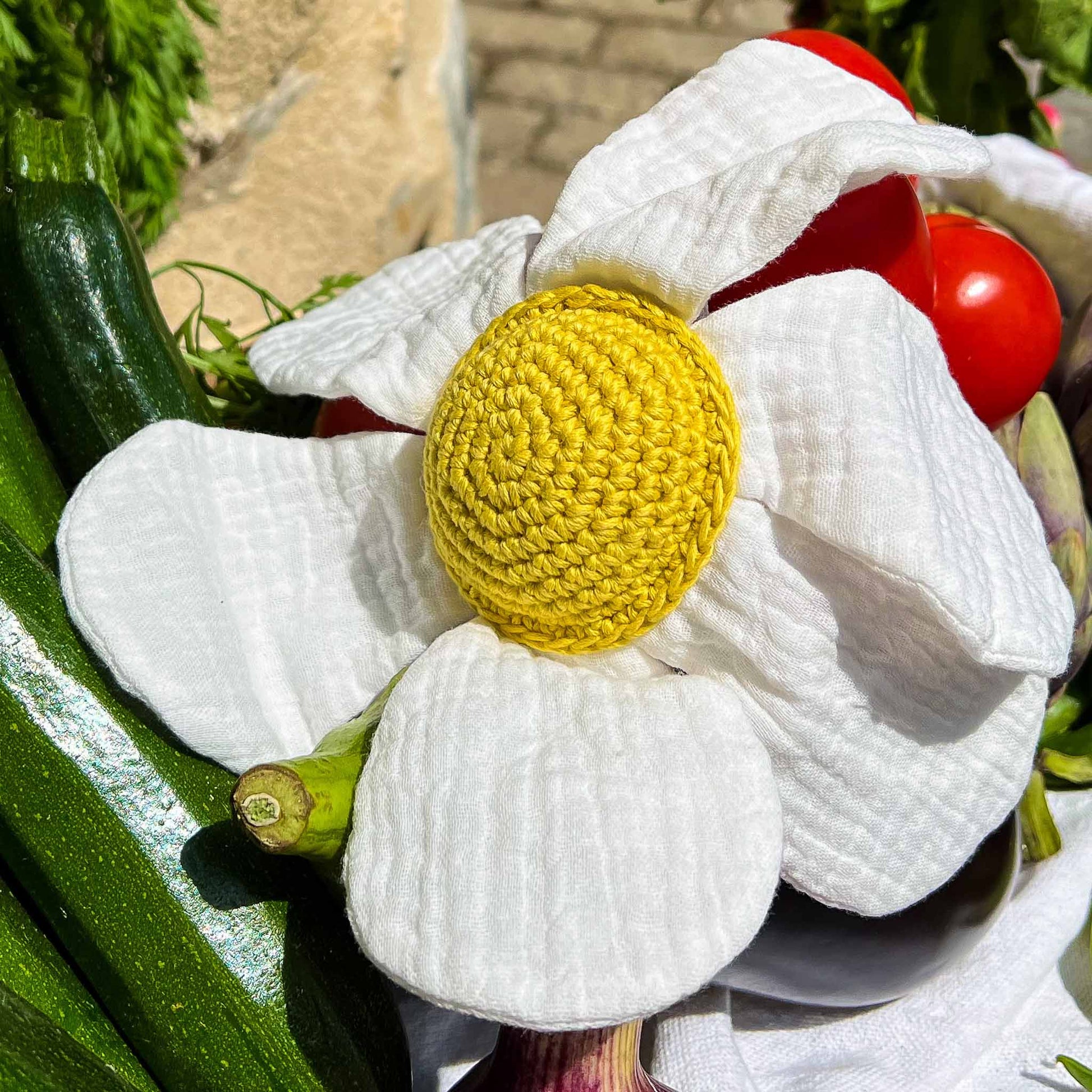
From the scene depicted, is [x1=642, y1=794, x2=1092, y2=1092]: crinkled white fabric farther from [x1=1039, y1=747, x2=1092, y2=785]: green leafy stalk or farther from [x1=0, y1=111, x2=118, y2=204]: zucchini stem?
[x1=0, y1=111, x2=118, y2=204]: zucchini stem

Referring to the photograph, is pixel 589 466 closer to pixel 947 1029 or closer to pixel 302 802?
pixel 302 802

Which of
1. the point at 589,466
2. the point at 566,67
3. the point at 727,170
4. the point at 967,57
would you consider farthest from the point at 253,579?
the point at 566,67

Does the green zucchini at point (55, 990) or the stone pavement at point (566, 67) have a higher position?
the green zucchini at point (55, 990)

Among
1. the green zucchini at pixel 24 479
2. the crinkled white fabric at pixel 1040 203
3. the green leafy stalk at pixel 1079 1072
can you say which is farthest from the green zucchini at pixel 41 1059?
the crinkled white fabric at pixel 1040 203

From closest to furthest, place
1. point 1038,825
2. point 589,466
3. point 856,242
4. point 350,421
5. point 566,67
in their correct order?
point 589,466
point 856,242
point 350,421
point 1038,825
point 566,67

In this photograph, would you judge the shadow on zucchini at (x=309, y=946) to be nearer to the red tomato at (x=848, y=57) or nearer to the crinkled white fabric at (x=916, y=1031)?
the crinkled white fabric at (x=916, y=1031)

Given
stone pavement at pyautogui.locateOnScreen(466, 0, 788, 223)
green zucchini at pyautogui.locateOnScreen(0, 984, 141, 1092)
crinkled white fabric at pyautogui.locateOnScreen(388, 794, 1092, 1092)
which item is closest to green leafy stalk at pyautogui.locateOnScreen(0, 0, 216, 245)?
green zucchini at pyautogui.locateOnScreen(0, 984, 141, 1092)
